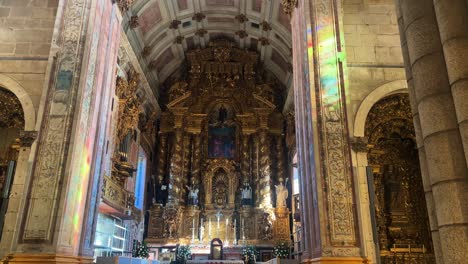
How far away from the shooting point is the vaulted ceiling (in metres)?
17.5

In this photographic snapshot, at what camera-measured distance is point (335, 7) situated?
1072 cm

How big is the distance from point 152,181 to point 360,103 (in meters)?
13.6

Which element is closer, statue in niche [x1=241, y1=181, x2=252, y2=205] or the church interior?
the church interior

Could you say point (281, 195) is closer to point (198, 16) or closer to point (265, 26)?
point (265, 26)

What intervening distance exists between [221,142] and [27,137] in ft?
44.1

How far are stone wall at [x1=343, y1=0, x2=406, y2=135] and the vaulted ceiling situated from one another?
549cm

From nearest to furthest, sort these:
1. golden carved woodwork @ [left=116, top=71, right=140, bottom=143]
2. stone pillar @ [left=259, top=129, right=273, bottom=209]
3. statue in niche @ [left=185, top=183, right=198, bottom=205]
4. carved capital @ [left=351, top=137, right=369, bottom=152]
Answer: carved capital @ [left=351, top=137, right=369, bottom=152] → golden carved woodwork @ [left=116, top=71, right=140, bottom=143] → stone pillar @ [left=259, top=129, right=273, bottom=209] → statue in niche @ [left=185, top=183, right=198, bottom=205]

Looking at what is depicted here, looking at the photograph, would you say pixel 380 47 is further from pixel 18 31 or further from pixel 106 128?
pixel 18 31

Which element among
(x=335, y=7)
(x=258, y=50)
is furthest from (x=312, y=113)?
(x=258, y=50)

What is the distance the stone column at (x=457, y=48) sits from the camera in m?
3.36

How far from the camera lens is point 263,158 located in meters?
20.9

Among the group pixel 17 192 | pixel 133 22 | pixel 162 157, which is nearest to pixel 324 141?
pixel 17 192

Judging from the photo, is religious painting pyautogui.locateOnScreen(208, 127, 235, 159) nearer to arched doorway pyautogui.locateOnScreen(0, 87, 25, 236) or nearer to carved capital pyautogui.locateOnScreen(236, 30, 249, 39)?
carved capital pyautogui.locateOnScreen(236, 30, 249, 39)

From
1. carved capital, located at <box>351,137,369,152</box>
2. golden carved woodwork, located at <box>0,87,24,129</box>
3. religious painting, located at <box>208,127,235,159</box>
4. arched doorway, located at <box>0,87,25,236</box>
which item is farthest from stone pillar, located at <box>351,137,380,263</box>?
religious painting, located at <box>208,127,235,159</box>
